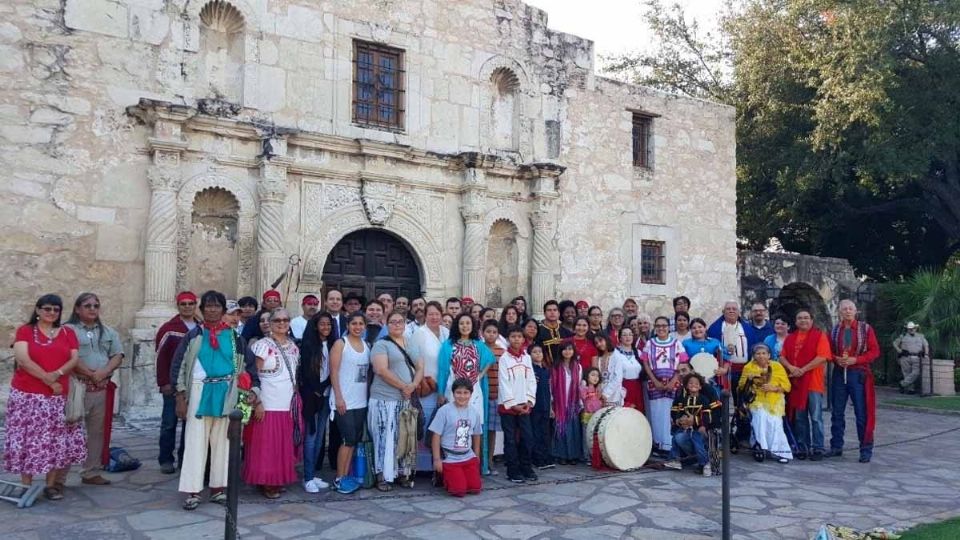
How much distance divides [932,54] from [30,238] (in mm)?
17924

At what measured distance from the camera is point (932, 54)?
17.0m

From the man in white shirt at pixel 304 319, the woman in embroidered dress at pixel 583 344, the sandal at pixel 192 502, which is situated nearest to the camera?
the sandal at pixel 192 502

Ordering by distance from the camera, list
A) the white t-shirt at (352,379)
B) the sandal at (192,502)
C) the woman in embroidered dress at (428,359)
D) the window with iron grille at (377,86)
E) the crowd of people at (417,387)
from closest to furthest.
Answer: the sandal at (192,502), the crowd of people at (417,387), the white t-shirt at (352,379), the woman in embroidered dress at (428,359), the window with iron grille at (377,86)

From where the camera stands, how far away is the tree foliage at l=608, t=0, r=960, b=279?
1628 cm

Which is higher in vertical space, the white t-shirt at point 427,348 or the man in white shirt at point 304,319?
the man in white shirt at point 304,319

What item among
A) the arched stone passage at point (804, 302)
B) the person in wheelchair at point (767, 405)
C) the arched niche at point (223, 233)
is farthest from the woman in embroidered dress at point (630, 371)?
the arched stone passage at point (804, 302)

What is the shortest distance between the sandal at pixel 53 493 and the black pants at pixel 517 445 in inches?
146

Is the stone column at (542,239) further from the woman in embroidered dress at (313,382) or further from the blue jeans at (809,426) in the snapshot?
the woman in embroidered dress at (313,382)

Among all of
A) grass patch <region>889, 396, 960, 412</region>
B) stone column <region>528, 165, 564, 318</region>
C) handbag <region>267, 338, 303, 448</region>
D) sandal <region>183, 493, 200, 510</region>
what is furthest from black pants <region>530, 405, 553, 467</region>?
grass patch <region>889, 396, 960, 412</region>

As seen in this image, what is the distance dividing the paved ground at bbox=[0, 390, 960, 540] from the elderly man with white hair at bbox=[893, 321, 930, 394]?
353 inches

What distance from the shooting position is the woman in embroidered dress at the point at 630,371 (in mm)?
8273

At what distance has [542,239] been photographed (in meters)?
12.8

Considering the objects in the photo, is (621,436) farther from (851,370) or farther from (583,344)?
(851,370)

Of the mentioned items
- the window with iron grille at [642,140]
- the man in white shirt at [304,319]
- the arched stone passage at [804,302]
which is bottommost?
the man in white shirt at [304,319]
